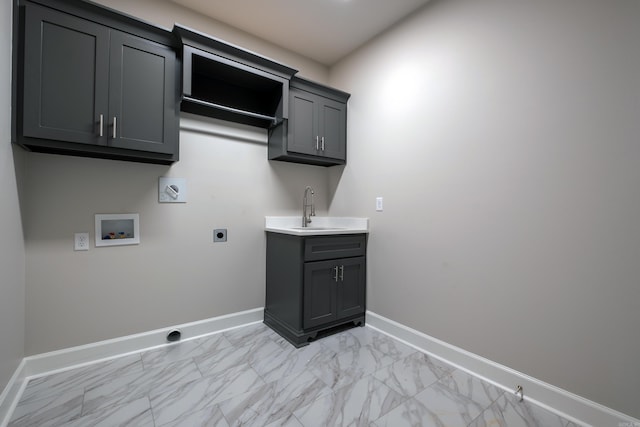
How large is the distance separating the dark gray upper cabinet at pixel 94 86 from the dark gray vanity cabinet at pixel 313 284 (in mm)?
1198

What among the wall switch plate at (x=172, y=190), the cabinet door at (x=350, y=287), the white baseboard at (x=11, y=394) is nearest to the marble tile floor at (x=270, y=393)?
the white baseboard at (x=11, y=394)

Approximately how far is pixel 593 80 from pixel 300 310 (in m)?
2.28

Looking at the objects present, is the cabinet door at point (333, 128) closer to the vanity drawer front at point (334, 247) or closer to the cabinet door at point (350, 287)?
the vanity drawer front at point (334, 247)

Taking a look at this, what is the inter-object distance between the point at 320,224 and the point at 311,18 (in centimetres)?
194

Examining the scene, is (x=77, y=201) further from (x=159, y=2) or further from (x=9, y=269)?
(x=159, y=2)

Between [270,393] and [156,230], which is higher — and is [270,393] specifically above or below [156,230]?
below

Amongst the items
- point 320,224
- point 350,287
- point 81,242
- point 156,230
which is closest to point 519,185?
point 350,287

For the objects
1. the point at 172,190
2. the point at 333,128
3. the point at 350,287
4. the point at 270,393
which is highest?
the point at 333,128

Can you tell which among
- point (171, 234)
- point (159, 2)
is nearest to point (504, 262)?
point (171, 234)

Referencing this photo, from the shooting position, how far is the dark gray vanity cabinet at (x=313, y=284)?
224 centimetres

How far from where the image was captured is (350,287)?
8.36 ft

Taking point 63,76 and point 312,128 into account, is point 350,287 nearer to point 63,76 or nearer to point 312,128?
point 312,128

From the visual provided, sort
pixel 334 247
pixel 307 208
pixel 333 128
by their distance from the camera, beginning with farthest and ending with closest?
pixel 307 208, pixel 333 128, pixel 334 247

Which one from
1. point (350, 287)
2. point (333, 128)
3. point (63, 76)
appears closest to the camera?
point (63, 76)
